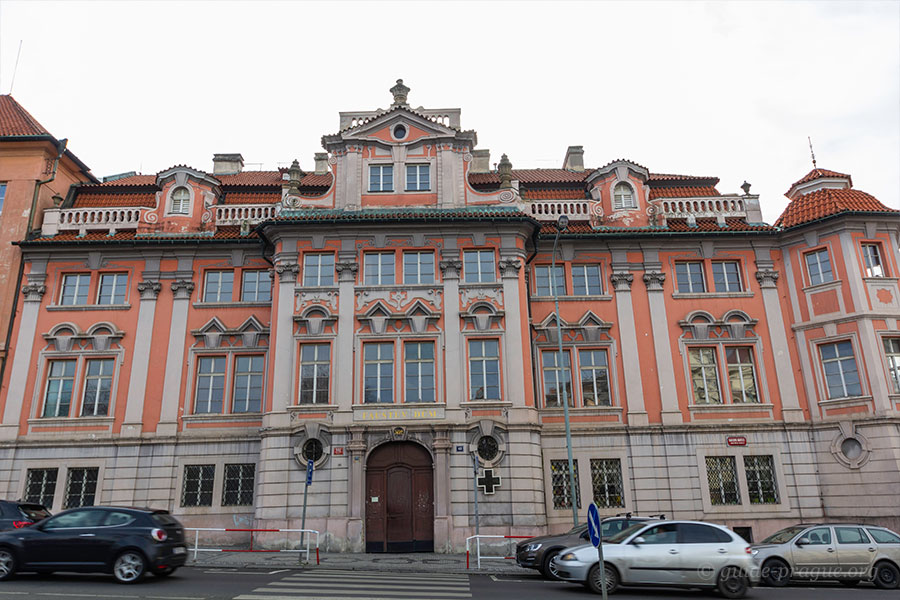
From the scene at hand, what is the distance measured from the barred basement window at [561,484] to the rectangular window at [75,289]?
21.2m

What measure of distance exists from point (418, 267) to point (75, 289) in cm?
1512

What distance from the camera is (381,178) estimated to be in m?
28.6

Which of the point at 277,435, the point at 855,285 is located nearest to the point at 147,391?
the point at 277,435

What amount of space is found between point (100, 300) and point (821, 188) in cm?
3223

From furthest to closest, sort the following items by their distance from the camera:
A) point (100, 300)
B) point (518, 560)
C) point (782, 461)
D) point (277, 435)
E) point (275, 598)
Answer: point (100, 300) < point (782, 461) < point (277, 435) < point (518, 560) < point (275, 598)

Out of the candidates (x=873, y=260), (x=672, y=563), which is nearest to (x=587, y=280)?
(x=873, y=260)

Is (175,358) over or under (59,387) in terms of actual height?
over

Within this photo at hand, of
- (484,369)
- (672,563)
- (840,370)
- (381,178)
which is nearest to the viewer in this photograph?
(672,563)

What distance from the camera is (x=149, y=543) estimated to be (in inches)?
579

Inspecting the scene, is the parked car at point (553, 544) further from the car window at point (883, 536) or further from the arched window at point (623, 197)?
the arched window at point (623, 197)

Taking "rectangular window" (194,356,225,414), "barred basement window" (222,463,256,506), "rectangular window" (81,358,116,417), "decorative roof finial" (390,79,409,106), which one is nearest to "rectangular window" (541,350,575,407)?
"barred basement window" (222,463,256,506)

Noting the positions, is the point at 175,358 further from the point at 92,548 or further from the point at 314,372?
the point at 92,548

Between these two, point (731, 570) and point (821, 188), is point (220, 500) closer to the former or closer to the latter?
point (731, 570)

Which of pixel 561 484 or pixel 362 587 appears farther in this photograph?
pixel 561 484
